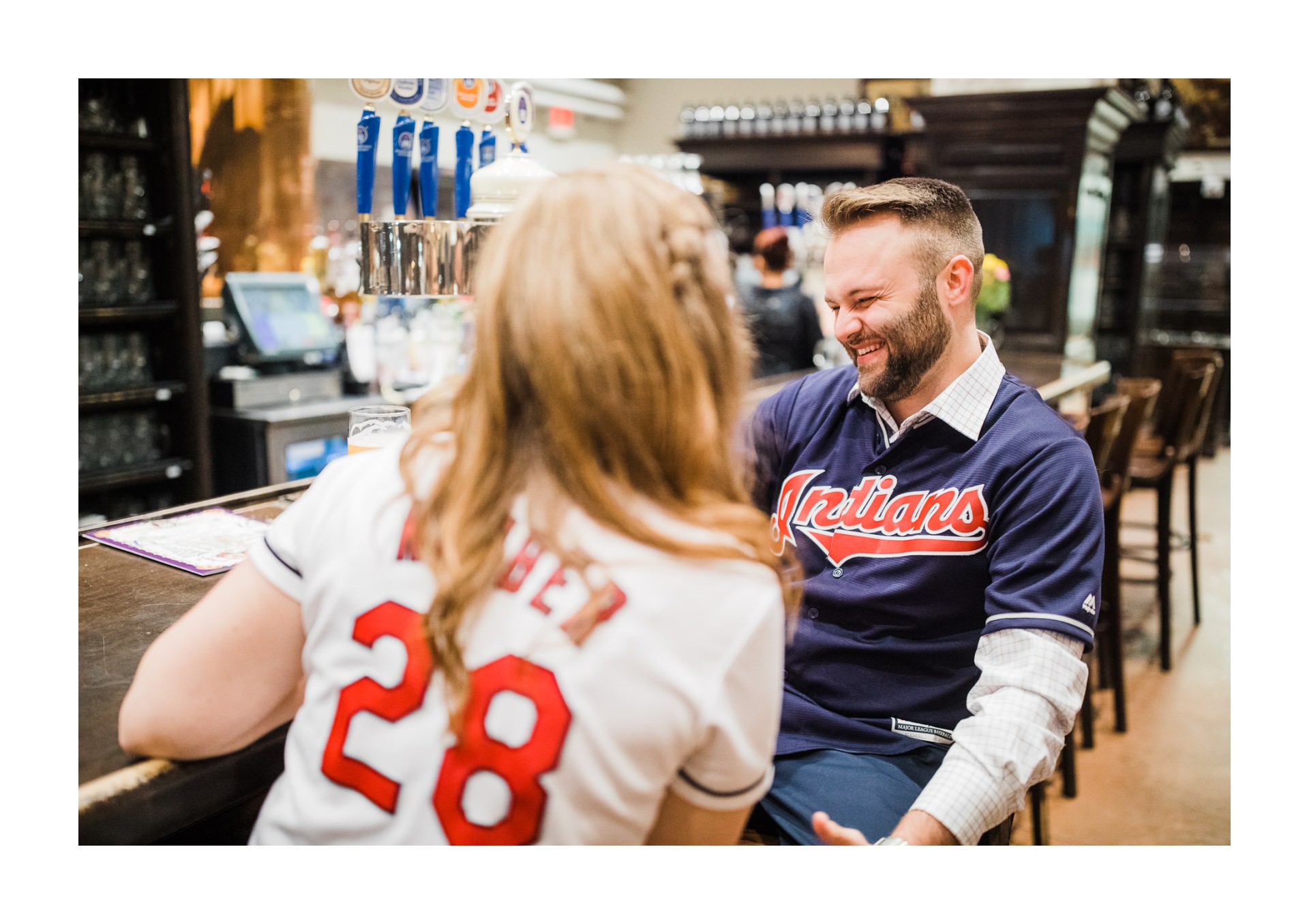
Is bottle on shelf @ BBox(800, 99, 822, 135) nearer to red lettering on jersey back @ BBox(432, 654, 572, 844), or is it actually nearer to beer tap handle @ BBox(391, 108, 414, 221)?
beer tap handle @ BBox(391, 108, 414, 221)

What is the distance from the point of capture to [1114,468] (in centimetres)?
303

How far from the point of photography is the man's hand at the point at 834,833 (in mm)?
1111

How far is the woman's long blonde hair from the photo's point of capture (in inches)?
32.3

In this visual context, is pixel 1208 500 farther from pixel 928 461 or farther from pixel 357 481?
pixel 357 481

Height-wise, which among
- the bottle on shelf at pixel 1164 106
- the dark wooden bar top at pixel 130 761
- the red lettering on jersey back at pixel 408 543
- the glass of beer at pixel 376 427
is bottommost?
the dark wooden bar top at pixel 130 761

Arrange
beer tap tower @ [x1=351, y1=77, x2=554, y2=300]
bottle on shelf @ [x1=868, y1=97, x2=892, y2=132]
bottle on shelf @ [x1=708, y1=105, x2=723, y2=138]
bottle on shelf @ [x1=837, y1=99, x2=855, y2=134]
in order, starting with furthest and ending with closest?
bottle on shelf @ [x1=708, y1=105, x2=723, y2=138] < bottle on shelf @ [x1=837, y1=99, x2=855, y2=134] < bottle on shelf @ [x1=868, y1=97, x2=892, y2=132] < beer tap tower @ [x1=351, y1=77, x2=554, y2=300]

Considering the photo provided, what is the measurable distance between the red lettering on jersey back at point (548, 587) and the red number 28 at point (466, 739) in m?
0.05

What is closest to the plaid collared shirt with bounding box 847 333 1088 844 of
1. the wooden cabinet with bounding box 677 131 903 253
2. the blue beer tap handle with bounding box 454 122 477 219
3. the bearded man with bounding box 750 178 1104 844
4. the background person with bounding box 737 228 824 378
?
the bearded man with bounding box 750 178 1104 844

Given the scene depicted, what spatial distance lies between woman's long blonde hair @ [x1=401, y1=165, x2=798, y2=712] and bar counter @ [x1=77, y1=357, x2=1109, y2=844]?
0.18m

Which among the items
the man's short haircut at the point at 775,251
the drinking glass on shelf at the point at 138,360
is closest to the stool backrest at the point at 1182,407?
the man's short haircut at the point at 775,251

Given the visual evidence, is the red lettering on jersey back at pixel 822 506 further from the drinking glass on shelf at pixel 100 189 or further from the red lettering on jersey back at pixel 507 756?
the drinking glass on shelf at pixel 100 189
